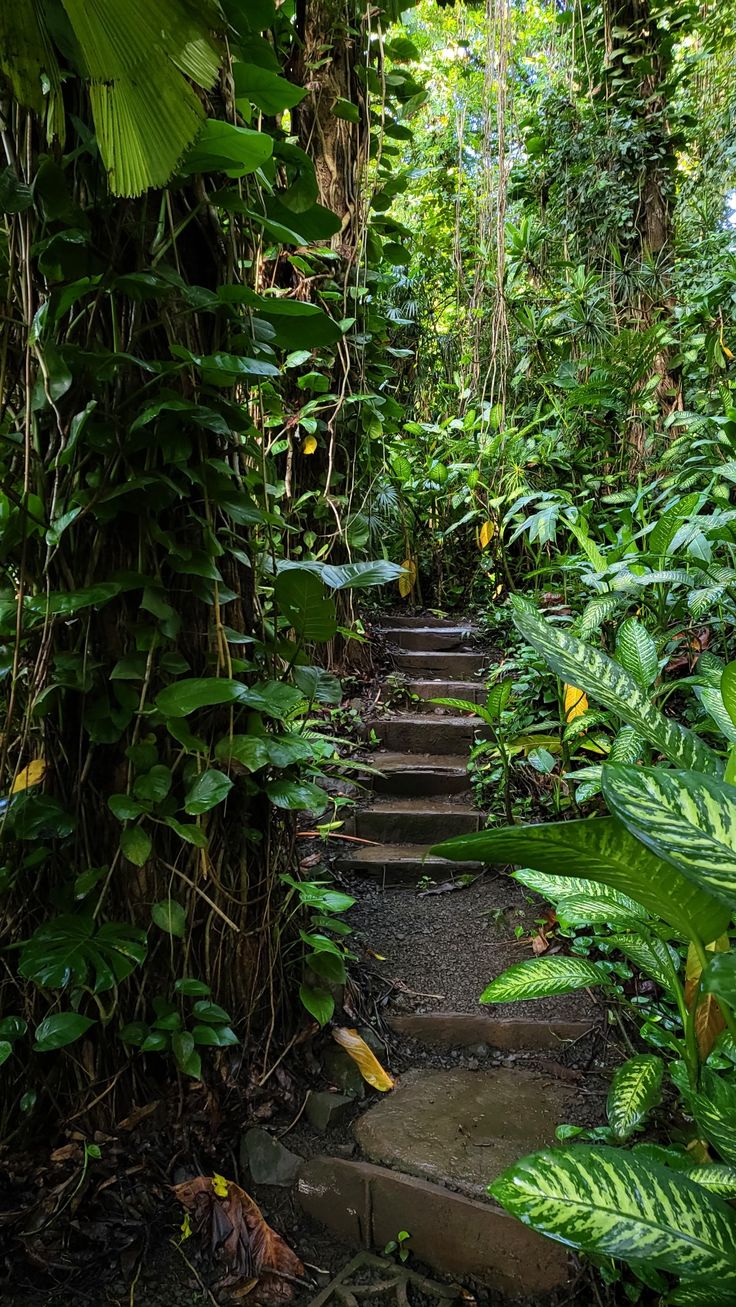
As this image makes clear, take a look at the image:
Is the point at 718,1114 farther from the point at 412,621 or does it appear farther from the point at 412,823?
the point at 412,621

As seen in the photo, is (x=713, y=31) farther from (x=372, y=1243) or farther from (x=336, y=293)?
(x=372, y=1243)

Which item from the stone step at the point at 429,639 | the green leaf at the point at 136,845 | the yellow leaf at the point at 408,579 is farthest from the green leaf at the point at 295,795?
the yellow leaf at the point at 408,579

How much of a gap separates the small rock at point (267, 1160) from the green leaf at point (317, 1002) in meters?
0.21

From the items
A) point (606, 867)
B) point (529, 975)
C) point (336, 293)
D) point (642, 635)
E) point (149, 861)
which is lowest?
point (529, 975)

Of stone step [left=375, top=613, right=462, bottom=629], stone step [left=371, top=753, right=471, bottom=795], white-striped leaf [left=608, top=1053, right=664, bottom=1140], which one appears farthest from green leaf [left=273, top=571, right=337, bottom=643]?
stone step [left=375, top=613, right=462, bottom=629]

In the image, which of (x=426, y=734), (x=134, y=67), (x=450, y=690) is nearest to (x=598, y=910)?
(x=134, y=67)

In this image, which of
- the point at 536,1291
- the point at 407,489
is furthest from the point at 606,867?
the point at 407,489

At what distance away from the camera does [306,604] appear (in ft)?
4.07

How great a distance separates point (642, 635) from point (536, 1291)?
106 cm

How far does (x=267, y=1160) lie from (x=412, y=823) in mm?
1170

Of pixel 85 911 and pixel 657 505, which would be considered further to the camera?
pixel 657 505

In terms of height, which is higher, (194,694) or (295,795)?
(194,694)

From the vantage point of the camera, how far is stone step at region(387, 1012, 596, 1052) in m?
1.52

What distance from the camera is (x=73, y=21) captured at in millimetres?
683
